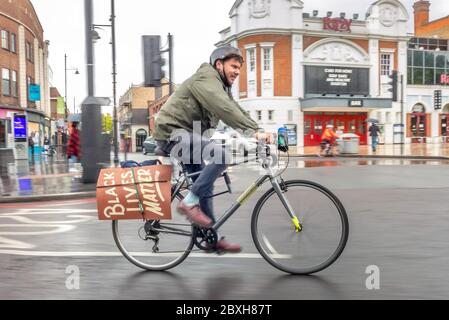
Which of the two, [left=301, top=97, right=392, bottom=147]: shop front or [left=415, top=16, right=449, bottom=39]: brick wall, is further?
[left=415, top=16, right=449, bottom=39]: brick wall

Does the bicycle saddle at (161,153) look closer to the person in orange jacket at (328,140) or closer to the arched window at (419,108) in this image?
the person in orange jacket at (328,140)

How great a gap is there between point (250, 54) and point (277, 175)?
36.1m

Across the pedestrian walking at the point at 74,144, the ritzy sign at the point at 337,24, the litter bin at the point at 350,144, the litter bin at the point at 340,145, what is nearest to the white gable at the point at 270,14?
the ritzy sign at the point at 337,24

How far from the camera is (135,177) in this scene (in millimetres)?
3656

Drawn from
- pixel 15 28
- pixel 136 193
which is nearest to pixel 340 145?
pixel 136 193

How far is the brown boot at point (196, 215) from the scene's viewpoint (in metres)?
3.60

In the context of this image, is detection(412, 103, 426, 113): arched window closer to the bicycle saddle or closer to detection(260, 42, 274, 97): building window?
detection(260, 42, 274, 97): building window

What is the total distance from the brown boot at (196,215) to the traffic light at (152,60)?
22.2 ft

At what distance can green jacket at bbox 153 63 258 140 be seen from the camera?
→ 132 inches

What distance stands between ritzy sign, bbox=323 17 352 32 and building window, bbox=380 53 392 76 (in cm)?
459

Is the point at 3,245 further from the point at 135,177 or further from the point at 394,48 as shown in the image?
the point at 394,48

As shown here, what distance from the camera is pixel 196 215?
11.8ft

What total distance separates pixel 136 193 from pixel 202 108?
91 centimetres

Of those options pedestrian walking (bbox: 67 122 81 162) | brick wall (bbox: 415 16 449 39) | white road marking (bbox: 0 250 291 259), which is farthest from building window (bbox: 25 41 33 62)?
brick wall (bbox: 415 16 449 39)
